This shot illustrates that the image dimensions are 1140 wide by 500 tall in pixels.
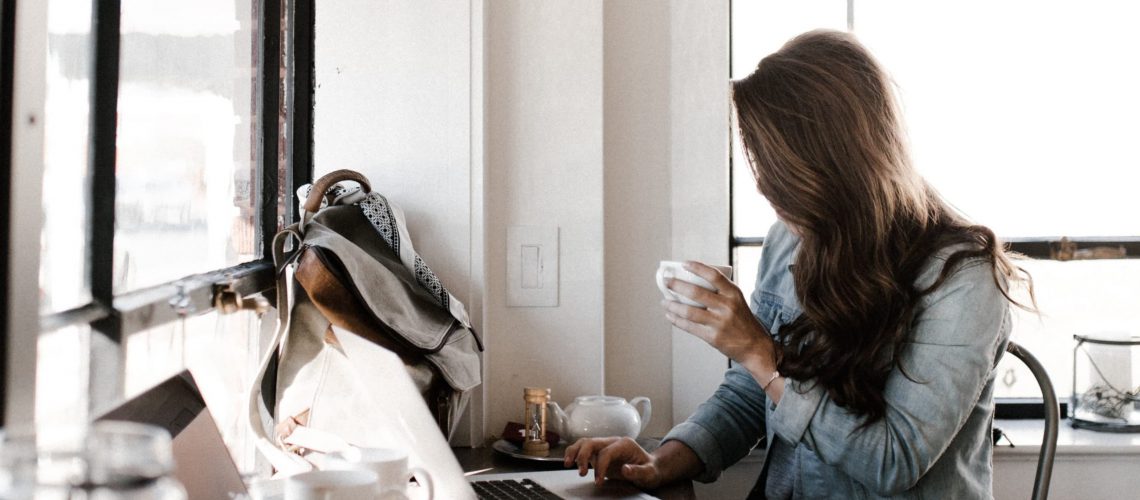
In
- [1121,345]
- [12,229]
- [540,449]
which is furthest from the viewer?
[1121,345]

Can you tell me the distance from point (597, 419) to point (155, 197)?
2.90 feet

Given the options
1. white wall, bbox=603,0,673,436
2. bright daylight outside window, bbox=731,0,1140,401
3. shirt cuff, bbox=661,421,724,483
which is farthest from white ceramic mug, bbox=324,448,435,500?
bright daylight outside window, bbox=731,0,1140,401

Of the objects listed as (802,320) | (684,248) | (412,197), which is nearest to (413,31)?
(412,197)

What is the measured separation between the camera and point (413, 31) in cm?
203

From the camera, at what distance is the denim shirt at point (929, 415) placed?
138 centimetres

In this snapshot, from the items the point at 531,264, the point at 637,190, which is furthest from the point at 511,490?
the point at 637,190

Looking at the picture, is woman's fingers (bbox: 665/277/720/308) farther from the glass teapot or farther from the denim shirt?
the glass teapot

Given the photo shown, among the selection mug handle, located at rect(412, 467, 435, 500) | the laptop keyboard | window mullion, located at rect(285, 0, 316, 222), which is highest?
window mullion, located at rect(285, 0, 316, 222)

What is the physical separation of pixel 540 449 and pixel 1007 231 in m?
→ 1.36

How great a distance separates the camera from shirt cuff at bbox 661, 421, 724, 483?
1669mm

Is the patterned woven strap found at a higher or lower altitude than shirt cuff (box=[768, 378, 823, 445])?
higher

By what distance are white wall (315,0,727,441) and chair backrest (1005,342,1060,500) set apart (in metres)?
0.67

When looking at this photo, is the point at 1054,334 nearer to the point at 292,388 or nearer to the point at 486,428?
the point at 486,428

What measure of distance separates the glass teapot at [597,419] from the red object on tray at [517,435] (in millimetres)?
20
